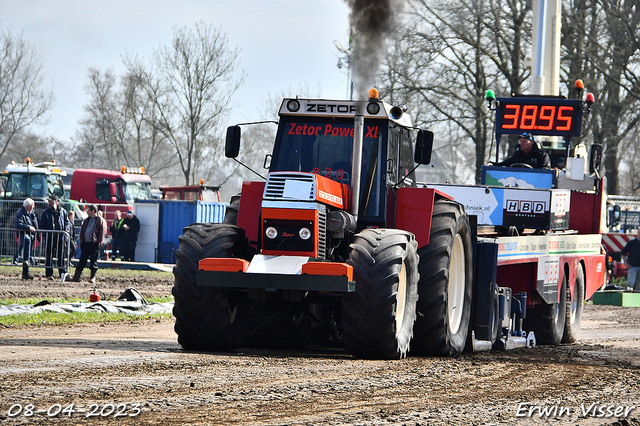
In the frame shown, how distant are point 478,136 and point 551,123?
18.0 m

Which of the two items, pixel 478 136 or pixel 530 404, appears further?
pixel 478 136

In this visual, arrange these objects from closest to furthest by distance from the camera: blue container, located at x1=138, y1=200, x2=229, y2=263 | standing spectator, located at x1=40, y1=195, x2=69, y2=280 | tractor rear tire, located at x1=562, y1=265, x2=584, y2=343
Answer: tractor rear tire, located at x1=562, y1=265, x2=584, y2=343
standing spectator, located at x1=40, y1=195, x2=69, y2=280
blue container, located at x1=138, y1=200, x2=229, y2=263

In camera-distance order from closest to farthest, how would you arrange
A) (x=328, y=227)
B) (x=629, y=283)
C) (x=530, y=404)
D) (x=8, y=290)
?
(x=530, y=404) → (x=328, y=227) → (x=8, y=290) → (x=629, y=283)

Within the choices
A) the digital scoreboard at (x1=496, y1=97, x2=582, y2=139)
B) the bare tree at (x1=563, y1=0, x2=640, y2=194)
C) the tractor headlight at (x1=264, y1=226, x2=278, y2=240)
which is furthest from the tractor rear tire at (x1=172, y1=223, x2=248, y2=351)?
the bare tree at (x1=563, y1=0, x2=640, y2=194)

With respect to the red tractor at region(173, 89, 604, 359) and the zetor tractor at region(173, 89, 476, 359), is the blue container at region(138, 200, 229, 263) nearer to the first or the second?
the zetor tractor at region(173, 89, 476, 359)

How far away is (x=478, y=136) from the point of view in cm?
3434

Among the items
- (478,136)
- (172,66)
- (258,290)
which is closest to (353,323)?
(258,290)

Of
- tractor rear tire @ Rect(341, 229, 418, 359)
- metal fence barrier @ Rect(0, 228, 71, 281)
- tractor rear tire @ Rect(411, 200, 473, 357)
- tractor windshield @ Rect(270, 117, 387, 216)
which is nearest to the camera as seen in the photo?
tractor rear tire @ Rect(341, 229, 418, 359)

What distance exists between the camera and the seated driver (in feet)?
49.3

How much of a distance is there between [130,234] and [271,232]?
805 inches

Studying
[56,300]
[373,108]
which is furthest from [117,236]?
[373,108]

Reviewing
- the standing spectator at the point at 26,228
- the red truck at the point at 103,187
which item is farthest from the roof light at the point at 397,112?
the red truck at the point at 103,187

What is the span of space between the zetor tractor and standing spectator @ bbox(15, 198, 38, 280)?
1269cm

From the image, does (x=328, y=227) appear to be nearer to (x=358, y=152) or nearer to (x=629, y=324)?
(x=358, y=152)
